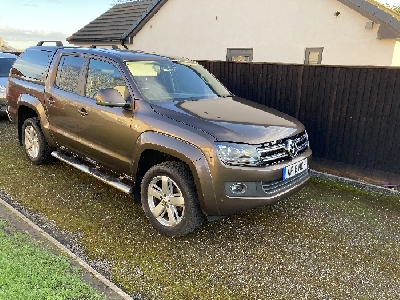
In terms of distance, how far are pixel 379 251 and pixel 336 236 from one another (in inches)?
17.8

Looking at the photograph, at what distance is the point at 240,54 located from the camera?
36.3ft

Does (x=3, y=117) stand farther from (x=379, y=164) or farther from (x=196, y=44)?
(x=379, y=164)

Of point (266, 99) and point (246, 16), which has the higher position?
point (246, 16)

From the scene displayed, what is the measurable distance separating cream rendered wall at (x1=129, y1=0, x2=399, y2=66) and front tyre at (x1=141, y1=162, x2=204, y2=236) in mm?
6766

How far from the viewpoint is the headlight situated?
3291mm

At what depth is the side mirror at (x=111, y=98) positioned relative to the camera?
12.6 feet

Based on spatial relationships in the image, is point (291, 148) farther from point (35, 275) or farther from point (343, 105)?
point (35, 275)

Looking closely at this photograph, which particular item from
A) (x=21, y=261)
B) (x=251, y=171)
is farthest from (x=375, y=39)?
(x=21, y=261)

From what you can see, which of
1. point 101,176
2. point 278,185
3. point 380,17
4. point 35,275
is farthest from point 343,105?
point 35,275

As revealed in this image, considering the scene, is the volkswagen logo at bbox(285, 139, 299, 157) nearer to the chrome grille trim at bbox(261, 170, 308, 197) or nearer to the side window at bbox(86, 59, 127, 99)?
the chrome grille trim at bbox(261, 170, 308, 197)

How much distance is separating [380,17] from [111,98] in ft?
22.4

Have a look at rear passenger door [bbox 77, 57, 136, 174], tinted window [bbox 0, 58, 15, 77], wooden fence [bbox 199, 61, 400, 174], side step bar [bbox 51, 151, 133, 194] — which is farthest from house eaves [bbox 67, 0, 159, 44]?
rear passenger door [bbox 77, 57, 136, 174]

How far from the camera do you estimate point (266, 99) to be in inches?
264

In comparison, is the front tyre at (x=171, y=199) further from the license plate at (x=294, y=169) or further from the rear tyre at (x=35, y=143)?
the rear tyre at (x=35, y=143)
